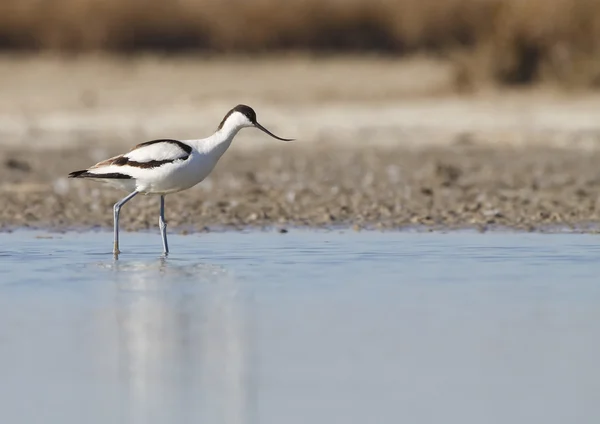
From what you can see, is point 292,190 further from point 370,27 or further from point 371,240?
point 370,27

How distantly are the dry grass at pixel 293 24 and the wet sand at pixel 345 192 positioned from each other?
5.87 m

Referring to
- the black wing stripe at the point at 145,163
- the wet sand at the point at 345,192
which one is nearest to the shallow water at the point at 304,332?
the black wing stripe at the point at 145,163

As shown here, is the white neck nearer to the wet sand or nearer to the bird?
the bird

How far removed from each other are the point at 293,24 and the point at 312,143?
8.07m

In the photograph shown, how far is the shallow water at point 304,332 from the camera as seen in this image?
532cm

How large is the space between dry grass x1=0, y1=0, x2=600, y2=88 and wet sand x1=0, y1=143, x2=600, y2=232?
5.87 metres

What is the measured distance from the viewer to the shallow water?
5316 mm

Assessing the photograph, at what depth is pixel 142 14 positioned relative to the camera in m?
24.6

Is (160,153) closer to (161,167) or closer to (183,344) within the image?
(161,167)

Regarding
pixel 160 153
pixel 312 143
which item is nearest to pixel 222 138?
pixel 160 153

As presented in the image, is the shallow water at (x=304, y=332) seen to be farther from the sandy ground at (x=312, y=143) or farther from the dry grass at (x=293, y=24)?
the dry grass at (x=293, y=24)

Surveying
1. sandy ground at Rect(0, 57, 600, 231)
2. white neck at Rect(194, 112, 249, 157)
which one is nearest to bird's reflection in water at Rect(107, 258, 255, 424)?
white neck at Rect(194, 112, 249, 157)

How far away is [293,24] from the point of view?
2447 cm

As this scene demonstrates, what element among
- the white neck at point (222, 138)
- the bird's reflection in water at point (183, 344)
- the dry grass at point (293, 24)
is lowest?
the bird's reflection in water at point (183, 344)
